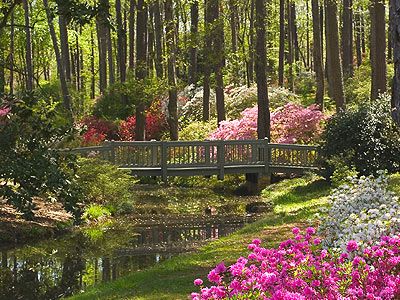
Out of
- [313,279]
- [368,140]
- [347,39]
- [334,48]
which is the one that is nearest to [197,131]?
[334,48]

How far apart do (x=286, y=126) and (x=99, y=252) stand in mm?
12231

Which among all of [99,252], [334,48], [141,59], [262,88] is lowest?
[99,252]

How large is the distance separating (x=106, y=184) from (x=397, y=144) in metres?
7.39

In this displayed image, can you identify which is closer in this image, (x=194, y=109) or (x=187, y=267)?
(x=187, y=267)

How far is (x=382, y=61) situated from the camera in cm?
2378

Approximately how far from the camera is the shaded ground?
15.0 metres

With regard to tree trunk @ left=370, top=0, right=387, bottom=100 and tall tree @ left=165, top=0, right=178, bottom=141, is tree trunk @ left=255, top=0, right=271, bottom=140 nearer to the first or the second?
tree trunk @ left=370, top=0, right=387, bottom=100

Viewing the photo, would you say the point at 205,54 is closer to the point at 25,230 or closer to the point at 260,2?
the point at 260,2

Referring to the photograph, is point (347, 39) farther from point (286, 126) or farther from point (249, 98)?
point (286, 126)

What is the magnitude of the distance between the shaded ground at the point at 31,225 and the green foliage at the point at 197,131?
38.7ft

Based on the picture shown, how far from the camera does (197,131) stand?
29.3m

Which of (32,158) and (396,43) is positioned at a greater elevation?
(396,43)

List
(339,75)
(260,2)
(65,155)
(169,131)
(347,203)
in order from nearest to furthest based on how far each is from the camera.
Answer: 1. (347,203)
2. (65,155)
3. (260,2)
4. (339,75)
5. (169,131)

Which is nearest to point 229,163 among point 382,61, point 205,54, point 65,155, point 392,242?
point 205,54
